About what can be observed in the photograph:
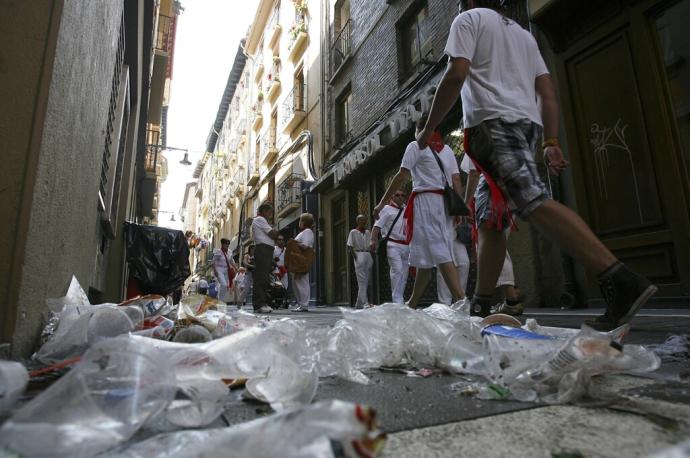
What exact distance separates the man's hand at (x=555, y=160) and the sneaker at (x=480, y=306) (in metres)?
0.83

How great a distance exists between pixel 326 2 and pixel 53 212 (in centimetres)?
1316

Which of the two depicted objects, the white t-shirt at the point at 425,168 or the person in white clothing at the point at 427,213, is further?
the white t-shirt at the point at 425,168

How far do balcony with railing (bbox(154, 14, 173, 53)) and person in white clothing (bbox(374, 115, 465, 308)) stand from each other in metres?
8.94

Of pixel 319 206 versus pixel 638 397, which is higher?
pixel 319 206

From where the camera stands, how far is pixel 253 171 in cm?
2153

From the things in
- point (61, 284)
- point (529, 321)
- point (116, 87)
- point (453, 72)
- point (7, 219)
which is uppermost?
A: point (116, 87)

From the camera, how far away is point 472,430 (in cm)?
84

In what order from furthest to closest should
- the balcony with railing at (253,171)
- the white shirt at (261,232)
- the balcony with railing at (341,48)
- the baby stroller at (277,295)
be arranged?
the balcony with railing at (253,171), the balcony with railing at (341,48), the baby stroller at (277,295), the white shirt at (261,232)

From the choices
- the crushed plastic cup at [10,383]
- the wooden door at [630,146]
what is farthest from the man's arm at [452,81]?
the wooden door at [630,146]

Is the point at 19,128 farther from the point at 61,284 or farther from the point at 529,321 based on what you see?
the point at 529,321

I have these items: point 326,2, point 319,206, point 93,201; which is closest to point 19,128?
point 93,201

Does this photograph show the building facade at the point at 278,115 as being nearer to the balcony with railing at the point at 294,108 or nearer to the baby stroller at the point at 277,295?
the balcony with railing at the point at 294,108

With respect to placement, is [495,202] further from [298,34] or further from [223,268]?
[298,34]

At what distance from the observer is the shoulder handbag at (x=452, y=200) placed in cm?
389
